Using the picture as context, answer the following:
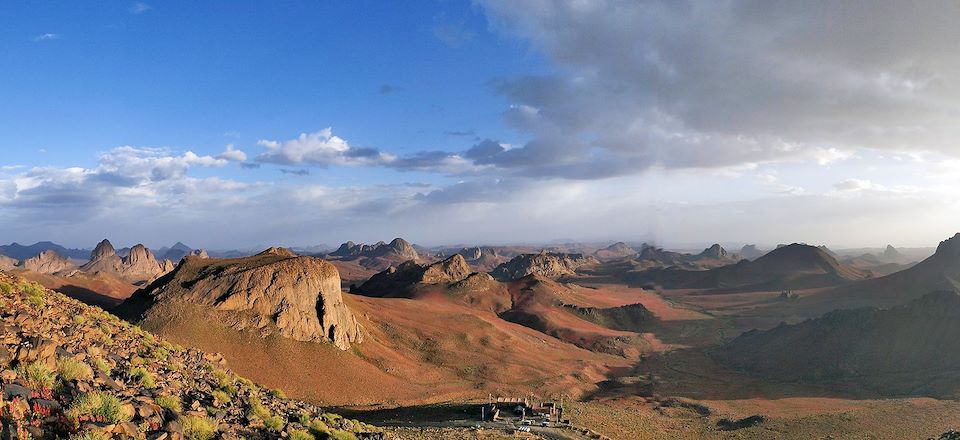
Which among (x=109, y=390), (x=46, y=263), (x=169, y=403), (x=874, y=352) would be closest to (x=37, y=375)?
(x=109, y=390)

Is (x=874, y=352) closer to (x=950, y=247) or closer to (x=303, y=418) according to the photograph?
(x=303, y=418)

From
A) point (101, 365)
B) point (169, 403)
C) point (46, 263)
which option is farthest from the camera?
point (46, 263)

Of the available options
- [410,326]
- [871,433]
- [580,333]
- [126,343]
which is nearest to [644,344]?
[580,333]

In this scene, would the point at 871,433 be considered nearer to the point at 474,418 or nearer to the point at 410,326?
the point at 474,418

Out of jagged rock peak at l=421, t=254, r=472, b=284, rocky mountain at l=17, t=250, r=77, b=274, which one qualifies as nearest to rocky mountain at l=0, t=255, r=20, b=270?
rocky mountain at l=17, t=250, r=77, b=274

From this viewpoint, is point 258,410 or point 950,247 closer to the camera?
point 258,410

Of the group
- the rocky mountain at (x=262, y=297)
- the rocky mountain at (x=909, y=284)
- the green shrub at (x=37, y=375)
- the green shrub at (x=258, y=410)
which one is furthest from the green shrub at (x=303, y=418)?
the rocky mountain at (x=909, y=284)

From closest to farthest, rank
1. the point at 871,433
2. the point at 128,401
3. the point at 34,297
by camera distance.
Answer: the point at 128,401 < the point at 34,297 < the point at 871,433
